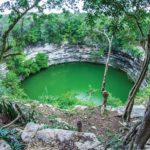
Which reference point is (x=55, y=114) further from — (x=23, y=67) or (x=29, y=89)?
(x=23, y=67)

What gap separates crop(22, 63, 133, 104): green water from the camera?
17348mm

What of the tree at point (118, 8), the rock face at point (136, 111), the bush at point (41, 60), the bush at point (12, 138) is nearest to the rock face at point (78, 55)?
the bush at point (41, 60)

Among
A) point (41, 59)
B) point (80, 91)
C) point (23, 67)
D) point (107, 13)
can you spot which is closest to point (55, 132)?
point (107, 13)

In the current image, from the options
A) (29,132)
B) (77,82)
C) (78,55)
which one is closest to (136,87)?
(29,132)

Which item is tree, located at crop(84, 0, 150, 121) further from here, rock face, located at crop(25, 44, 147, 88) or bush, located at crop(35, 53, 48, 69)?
bush, located at crop(35, 53, 48, 69)

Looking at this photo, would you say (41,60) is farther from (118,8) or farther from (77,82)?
(118,8)

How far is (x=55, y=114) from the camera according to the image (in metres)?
7.86

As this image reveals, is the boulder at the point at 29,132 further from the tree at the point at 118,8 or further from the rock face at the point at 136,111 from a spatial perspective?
the rock face at the point at 136,111

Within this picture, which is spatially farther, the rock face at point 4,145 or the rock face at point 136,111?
the rock face at point 136,111

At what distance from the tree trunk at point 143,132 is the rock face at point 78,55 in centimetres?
1682

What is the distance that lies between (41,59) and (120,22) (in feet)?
51.0

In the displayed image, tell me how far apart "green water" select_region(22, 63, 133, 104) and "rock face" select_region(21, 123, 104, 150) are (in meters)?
10.7

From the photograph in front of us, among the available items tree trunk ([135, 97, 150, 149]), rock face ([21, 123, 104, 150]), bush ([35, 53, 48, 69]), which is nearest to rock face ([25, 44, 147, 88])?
bush ([35, 53, 48, 69])

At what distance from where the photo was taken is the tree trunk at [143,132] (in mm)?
3643
